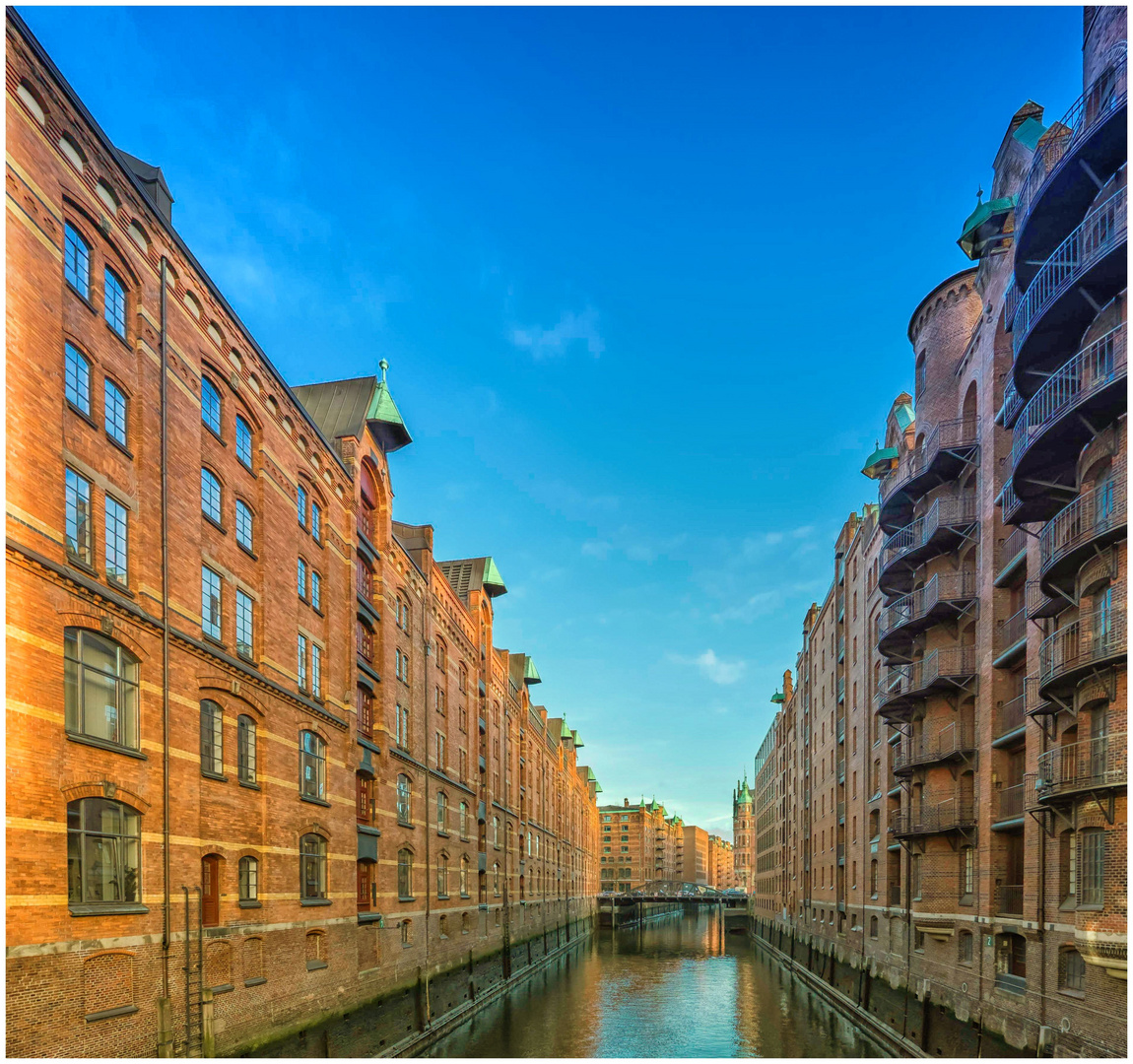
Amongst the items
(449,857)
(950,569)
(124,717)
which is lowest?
(449,857)

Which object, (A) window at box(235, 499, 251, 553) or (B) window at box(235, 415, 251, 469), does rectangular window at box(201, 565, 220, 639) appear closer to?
(A) window at box(235, 499, 251, 553)

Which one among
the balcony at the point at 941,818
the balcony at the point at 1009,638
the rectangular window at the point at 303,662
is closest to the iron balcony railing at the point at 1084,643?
the balcony at the point at 1009,638

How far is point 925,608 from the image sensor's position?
33.0 m

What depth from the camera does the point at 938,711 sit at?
107 feet

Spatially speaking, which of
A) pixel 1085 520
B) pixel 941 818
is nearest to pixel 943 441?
pixel 1085 520

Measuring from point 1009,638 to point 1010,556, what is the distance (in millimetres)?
2540

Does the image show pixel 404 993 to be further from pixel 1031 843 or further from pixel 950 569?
pixel 950 569

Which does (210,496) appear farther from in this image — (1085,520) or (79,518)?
(1085,520)

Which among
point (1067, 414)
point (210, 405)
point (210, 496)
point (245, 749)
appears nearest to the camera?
point (1067, 414)

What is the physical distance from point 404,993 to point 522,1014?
519cm

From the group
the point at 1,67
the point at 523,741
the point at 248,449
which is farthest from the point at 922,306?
the point at 523,741

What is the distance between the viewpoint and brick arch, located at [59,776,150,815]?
16.5 metres

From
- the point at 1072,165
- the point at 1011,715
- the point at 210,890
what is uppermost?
the point at 1072,165

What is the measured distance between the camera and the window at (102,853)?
16609mm
